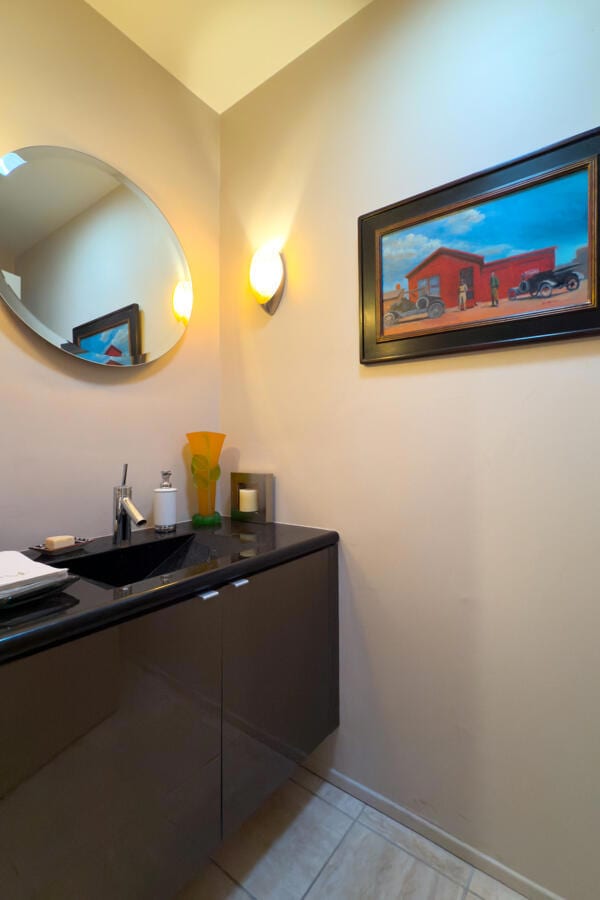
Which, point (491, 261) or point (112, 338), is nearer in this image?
point (491, 261)

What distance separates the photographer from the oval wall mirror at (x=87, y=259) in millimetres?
1062

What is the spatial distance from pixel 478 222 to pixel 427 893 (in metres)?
1.76

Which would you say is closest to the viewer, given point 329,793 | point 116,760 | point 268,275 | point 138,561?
point 116,760

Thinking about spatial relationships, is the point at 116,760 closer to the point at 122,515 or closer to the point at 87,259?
the point at 122,515

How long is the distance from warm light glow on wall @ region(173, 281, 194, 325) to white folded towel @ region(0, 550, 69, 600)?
1021 mm

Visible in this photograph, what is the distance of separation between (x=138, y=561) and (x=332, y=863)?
1001mm

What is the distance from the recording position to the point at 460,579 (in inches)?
42.9

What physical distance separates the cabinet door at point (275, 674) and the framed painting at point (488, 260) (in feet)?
2.50

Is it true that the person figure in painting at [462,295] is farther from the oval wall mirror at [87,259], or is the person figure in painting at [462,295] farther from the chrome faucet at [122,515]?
the chrome faucet at [122,515]

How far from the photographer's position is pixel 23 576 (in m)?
0.71

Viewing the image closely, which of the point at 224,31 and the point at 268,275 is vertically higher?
the point at 224,31

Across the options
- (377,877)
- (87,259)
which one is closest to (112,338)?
(87,259)

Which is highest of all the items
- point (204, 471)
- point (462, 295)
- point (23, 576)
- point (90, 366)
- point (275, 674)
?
point (462, 295)

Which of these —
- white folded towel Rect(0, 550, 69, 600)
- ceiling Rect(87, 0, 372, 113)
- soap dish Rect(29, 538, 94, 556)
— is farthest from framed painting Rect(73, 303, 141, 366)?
ceiling Rect(87, 0, 372, 113)
